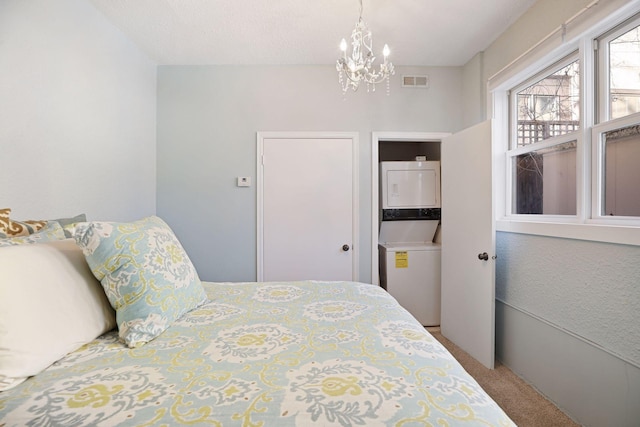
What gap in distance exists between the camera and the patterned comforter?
571 millimetres

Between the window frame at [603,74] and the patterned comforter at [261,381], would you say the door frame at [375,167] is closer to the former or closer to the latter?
the window frame at [603,74]

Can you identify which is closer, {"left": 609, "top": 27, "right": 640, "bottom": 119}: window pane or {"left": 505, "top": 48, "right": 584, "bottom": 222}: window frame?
{"left": 609, "top": 27, "right": 640, "bottom": 119}: window pane

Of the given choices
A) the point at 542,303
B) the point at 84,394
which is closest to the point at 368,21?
the point at 542,303

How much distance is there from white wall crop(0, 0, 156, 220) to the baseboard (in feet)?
10.2

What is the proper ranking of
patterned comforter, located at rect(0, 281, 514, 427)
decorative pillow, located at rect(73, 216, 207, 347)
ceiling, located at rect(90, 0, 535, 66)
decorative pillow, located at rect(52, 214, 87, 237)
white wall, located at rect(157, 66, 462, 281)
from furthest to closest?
white wall, located at rect(157, 66, 462, 281)
ceiling, located at rect(90, 0, 535, 66)
decorative pillow, located at rect(52, 214, 87, 237)
decorative pillow, located at rect(73, 216, 207, 347)
patterned comforter, located at rect(0, 281, 514, 427)

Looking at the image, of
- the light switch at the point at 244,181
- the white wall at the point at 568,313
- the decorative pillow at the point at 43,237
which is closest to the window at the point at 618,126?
the white wall at the point at 568,313

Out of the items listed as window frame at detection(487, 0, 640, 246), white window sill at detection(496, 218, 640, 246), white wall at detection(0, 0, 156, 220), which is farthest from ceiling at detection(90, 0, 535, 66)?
white window sill at detection(496, 218, 640, 246)

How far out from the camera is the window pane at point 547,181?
173 centimetres

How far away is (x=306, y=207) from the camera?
2691 millimetres

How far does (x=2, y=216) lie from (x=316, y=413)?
135 centimetres

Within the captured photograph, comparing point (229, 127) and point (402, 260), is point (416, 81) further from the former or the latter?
point (229, 127)

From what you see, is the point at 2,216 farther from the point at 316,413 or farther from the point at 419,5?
the point at 419,5

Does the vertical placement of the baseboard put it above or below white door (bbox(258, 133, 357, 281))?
below

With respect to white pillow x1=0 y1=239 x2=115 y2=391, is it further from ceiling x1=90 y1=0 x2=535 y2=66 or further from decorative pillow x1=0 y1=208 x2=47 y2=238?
ceiling x1=90 y1=0 x2=535 y2=66
